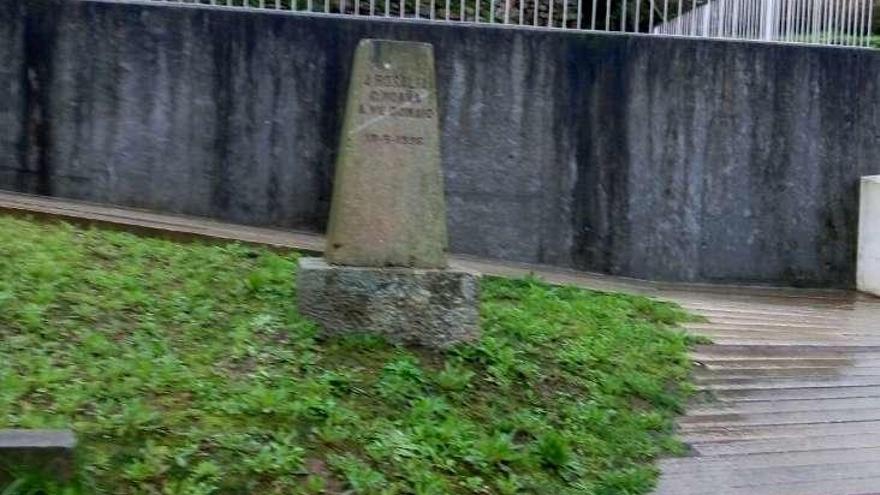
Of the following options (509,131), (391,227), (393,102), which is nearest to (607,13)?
(509,131)

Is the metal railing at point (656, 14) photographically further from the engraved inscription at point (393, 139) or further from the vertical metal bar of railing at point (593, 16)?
the engraved inscription at point (393, 139)

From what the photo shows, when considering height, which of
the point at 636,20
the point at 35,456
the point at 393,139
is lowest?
the point at 35,456

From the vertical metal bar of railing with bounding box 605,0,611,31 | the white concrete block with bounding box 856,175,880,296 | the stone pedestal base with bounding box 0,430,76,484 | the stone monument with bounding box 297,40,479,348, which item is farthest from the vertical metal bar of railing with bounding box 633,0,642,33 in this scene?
the stone pedestal base with bounding box 0,430,76,484

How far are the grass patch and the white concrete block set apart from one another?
155 inches

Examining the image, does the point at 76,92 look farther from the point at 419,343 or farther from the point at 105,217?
the point at 419,343

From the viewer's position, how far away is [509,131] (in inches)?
371

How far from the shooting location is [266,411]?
4.97 metres

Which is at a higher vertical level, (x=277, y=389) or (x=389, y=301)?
(x=389, y=301)

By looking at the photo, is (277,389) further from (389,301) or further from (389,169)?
(389,169)

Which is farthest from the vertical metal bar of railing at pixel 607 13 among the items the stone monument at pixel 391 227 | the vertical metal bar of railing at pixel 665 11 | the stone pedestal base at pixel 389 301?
the stone pedestal base at pixel 389 301

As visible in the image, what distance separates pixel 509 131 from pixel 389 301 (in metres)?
3.87

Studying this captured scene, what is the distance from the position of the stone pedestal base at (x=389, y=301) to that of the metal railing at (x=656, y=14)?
412 centimetres

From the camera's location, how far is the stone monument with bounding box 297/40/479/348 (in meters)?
5.83

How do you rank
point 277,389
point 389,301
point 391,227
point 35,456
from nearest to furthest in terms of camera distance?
point 35,456 < point 277,389 < point 389,301 < point 391,227
